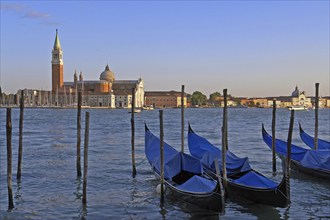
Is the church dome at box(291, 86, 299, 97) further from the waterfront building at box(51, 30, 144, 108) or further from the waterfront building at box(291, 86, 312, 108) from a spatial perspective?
the waterfront building at box(51, 30, 144, 108)

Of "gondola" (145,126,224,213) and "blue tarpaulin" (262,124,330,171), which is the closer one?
"gondola" (145,126,224,213)

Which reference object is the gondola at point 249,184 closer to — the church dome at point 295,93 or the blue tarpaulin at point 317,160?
the blue tarpaulin at point 317,160

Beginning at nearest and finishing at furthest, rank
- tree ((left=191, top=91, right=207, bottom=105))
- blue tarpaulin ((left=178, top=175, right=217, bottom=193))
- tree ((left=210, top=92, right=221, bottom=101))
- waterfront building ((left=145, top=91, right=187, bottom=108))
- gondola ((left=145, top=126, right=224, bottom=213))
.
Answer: gondola ((left=145, top=126, right=224, bottom=213)), blue tarpaulin ((left=178, top=175, right=217, bottom=193)), waterfront building ((left=145, top=91, right=187, bottom=108)), tree ((left=191, top=91, right=207, bottom=105)), tree ((left=210, top=92, right=221, bottom=101))

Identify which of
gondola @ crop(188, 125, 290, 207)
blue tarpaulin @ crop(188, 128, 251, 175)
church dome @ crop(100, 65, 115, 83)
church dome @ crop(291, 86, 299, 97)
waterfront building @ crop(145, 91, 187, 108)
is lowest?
gondola @ crop(188, 125, 290, 207)

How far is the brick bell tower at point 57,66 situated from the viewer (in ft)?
281

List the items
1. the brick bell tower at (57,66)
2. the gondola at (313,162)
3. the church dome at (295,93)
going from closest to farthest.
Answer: the gondola at (313,162) → the brick bell tower at (57,66) → the church dome at (295,93)

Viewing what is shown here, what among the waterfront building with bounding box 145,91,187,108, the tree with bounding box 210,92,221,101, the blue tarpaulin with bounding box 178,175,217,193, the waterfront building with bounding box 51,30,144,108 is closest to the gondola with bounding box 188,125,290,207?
the blue tarpaulin with bounding box 178,175,217,193

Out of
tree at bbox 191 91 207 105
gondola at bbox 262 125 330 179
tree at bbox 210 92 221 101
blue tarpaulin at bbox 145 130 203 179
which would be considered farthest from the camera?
tree at bbox 210 92 221 101

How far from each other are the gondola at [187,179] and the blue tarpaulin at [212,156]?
1.98 ft

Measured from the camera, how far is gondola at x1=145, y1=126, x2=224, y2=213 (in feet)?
21.8

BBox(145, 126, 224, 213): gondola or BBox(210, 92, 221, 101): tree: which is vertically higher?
BBox(210, 92, 221, 101): tree

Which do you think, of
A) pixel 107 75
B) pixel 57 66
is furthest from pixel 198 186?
pixel 107 75

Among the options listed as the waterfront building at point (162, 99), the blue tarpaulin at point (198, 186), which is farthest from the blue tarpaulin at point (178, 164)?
the waterfront building at point (162, 99)

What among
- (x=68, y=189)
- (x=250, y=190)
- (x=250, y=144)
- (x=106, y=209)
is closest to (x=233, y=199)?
(x=250, y=190)
